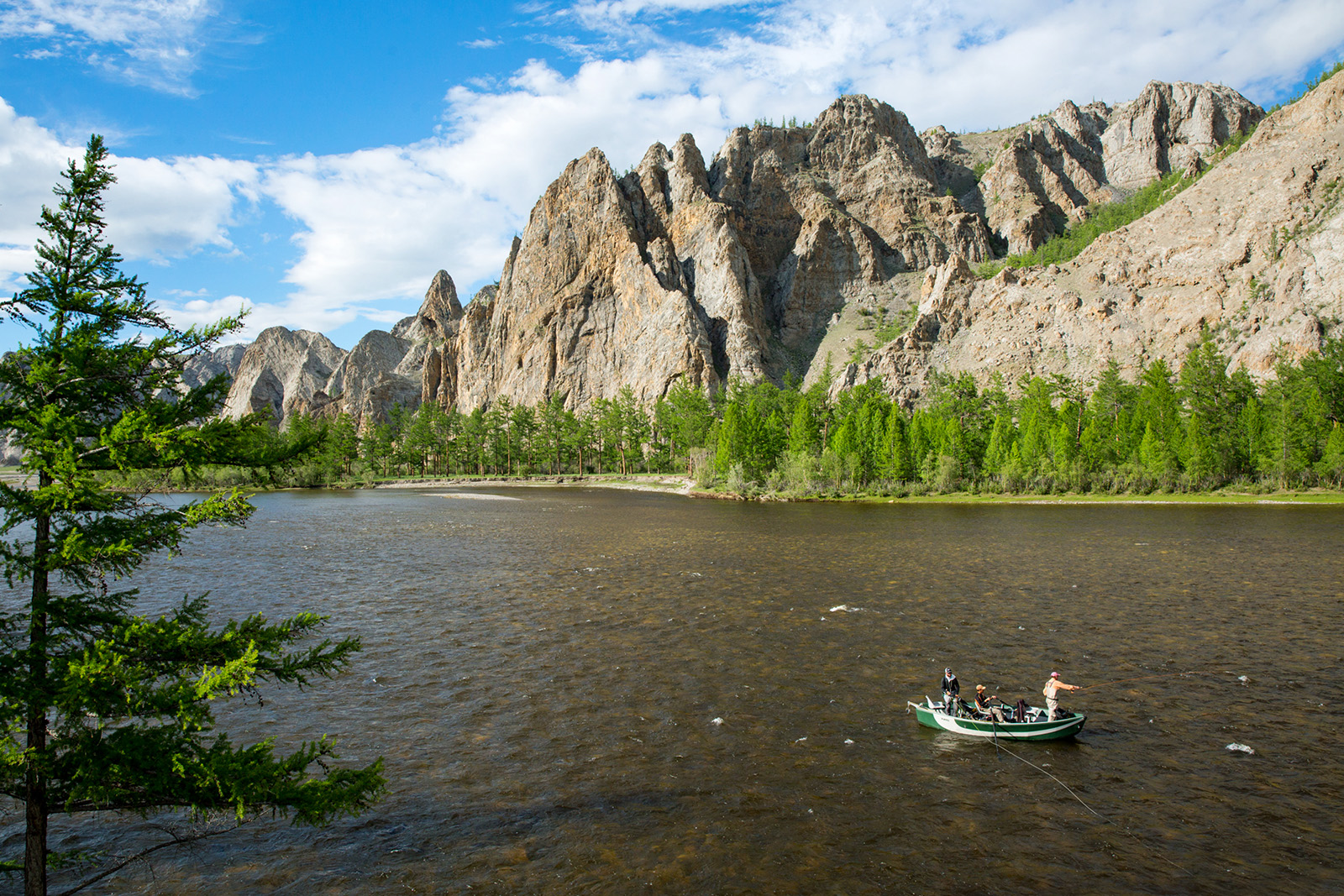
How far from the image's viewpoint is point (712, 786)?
15.6 m

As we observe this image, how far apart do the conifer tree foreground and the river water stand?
13.1 feet

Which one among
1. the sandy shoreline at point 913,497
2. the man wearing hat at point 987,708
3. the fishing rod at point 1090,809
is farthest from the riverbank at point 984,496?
the fishing rod at point 1090,809

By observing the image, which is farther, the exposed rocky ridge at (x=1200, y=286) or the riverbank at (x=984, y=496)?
the exposed rocky ridge at (x=1200, y=286)

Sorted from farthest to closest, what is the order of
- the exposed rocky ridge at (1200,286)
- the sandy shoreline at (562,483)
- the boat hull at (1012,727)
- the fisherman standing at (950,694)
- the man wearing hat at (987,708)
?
1. the sandy shoreline at (562,483)
2. the exposed rocky ridge at (1200,286)
3. the fisherman standing at (950,694)
4. the man wearing hat at (987,708)
5. the boat hull at (1012,727)

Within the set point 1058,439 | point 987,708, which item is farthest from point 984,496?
point 987,708

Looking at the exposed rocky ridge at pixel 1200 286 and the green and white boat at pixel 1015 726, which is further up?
the exposed rocky ridge at pixel 1200 286

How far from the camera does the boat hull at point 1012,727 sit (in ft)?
57.4

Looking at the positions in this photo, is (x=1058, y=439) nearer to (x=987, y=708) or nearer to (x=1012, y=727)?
(x=987, y=708)

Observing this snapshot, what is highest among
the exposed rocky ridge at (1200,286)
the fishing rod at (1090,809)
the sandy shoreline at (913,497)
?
the exposed rocky ridge at (1200,286)

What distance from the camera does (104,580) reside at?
9.76 meters

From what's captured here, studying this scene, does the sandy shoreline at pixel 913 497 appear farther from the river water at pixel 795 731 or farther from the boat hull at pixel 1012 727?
the boat hull at pixel 1012 727

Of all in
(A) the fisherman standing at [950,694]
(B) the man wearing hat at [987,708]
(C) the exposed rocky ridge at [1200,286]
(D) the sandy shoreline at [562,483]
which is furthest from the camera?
(D) the sandy shoreline at [562,483]

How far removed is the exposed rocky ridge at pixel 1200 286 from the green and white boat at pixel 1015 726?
131 metres

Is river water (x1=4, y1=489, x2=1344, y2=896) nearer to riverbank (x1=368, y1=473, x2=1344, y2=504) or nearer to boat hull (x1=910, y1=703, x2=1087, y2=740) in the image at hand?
boat hull (x1=910, y1=703, x2=1087, y2=740)
